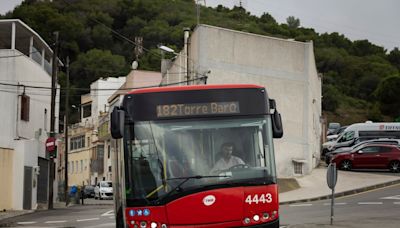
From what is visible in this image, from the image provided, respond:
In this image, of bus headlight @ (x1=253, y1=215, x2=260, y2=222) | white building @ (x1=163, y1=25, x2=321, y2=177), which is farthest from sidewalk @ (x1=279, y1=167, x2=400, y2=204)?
bus headlight @ (x1=253, y1=215, x2=260, y2=222)

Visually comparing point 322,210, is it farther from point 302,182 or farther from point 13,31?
point 13,31

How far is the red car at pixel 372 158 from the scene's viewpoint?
41375mm

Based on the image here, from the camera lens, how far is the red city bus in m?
10.2

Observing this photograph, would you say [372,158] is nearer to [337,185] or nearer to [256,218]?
[337,185]

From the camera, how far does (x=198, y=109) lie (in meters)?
10.9

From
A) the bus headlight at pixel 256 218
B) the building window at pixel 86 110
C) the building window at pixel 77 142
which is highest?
the building window at pixel 86 110

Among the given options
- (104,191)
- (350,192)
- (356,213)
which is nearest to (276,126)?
(356,213)

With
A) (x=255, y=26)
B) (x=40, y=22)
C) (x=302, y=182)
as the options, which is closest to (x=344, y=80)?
(x=255, y=26)

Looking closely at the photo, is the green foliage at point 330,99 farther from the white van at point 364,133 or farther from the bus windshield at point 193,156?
the bus windshield at point 193,156

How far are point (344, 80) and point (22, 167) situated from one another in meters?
86.9

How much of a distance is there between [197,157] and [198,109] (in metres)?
0.82

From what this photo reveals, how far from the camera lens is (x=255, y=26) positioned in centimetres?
6838

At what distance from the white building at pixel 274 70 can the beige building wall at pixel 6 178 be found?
11841 mm

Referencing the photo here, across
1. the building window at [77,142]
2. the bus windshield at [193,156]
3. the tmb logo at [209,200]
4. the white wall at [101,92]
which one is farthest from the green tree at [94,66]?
the tmb logo at [209,200]
